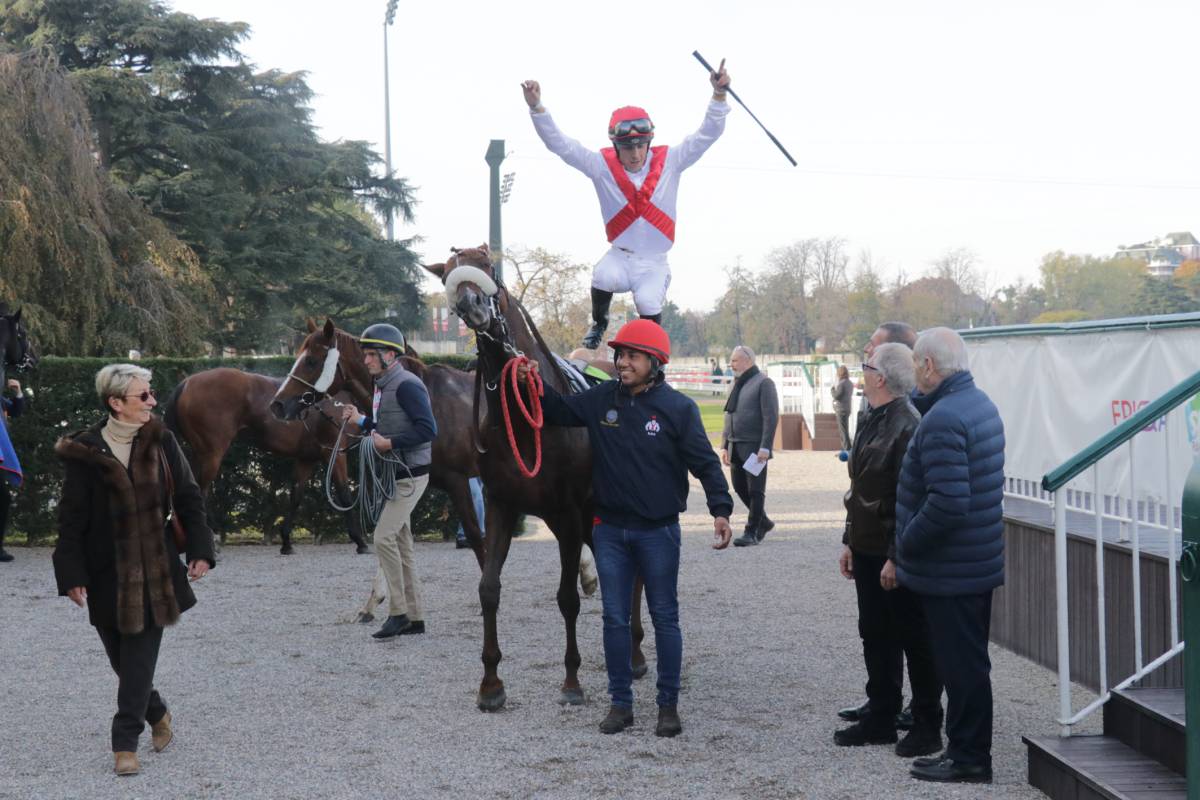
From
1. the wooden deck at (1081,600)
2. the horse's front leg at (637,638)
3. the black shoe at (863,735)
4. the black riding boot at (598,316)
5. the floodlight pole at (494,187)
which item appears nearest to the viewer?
the black shoe at (863,735)

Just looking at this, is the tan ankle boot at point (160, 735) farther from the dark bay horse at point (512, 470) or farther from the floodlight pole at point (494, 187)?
the floodlight pole at point (494, 187)

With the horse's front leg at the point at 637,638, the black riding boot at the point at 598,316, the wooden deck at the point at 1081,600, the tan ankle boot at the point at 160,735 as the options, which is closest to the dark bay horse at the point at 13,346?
the black riding boot at the point at 598,316

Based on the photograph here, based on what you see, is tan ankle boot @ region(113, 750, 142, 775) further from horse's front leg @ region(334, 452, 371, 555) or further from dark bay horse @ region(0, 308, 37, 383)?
dark bay horse @ region(0, 308, 37, 383)

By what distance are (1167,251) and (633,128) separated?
113 meters

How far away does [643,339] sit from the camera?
579cm

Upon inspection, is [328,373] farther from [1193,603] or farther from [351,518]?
[1193,603]

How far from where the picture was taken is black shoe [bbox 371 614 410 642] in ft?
27.3

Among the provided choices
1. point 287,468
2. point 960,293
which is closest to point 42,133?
point 287,468

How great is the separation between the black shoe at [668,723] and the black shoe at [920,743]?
1.04m

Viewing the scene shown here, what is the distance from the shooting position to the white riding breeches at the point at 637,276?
22.2 feet

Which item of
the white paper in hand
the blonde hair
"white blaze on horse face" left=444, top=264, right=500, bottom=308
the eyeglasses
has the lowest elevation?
the white paper in hand

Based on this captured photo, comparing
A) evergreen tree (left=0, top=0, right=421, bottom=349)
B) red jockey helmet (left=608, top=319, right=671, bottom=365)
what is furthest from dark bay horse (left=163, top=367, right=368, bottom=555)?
evergreen tree (left=0, top=0, right=421, bottom=349)

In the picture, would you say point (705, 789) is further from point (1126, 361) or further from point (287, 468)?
point (287, 468)

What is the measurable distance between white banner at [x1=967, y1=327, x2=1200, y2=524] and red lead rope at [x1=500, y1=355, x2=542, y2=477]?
2999mm
